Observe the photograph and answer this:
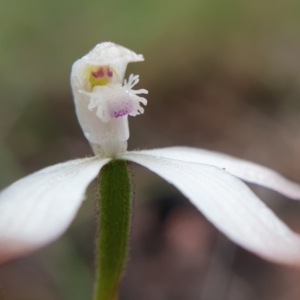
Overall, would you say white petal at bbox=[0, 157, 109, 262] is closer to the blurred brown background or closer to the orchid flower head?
the orchid flower head

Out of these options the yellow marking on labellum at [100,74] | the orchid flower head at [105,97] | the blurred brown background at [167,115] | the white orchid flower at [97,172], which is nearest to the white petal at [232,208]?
the white orchid flower at [97,172]

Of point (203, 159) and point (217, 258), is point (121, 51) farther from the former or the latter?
point (217, 258)

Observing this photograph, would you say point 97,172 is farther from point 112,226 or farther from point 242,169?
point 242,169

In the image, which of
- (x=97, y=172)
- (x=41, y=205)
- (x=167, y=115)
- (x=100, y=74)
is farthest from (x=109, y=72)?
(x=167, y=115)

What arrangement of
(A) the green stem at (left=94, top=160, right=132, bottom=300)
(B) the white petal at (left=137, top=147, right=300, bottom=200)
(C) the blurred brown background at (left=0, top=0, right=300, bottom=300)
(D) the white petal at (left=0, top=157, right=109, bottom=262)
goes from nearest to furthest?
(D) the white petal at (left=0, top=157, right=109, bottom=262) < (A) the green stem at (left=94, top=160, right=132, bottom=300) < (B) the white petal at (left=137, top=147, right=300, bottom=200) < (C) the blurred brown background at (left=0, top=0, right=300, bottom=300)

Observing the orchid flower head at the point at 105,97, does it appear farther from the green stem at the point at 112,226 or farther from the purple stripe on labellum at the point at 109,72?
the green stem at the point at 112,226

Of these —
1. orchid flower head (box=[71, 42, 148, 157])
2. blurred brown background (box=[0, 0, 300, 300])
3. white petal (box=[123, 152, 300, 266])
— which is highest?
orchid flower head (box=[71, 42, 148, 157])

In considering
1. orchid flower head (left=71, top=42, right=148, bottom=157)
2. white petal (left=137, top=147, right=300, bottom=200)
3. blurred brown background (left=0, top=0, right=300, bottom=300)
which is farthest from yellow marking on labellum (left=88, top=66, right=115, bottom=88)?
blurred brown background (left=0, top=0, right=300, bottom=300)
